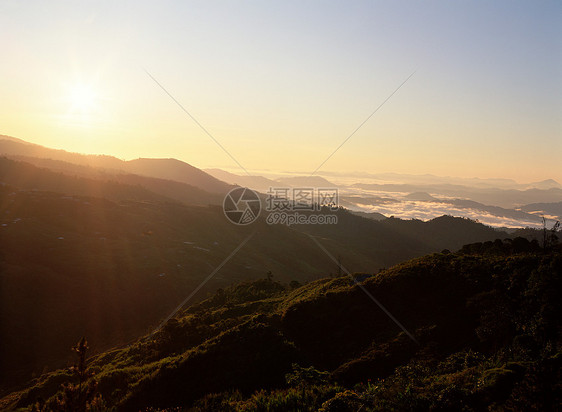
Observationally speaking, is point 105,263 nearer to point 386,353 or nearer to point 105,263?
point 105,263

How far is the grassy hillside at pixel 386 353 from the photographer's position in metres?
13.7

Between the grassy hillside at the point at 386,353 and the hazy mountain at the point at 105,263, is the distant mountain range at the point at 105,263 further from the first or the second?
the grassy hillside at the point at 386,353

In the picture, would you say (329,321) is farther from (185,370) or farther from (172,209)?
(172,209)

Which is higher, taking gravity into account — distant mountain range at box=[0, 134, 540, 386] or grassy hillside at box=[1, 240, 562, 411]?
grassy hillside at box=[1, 240, 562, 411]

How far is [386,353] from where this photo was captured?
22.9m

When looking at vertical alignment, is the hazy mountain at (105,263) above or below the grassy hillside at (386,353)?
below

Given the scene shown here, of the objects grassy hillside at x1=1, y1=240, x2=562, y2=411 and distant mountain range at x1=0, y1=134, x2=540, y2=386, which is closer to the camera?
grassy hillside at x1=1, y1=240, x2=562, y2=411

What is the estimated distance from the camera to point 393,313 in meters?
28.7

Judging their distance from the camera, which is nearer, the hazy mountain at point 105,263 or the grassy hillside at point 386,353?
the grassy hillside at point 386,353

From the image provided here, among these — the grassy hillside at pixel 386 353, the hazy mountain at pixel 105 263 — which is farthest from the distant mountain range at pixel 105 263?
A: the grassy hillside at pixel 386 353

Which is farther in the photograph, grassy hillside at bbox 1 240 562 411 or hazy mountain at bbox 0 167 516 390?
hazy mountain at bbox 0 167 516 390

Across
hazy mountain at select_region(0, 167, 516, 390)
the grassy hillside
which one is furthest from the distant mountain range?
the grassy hillside

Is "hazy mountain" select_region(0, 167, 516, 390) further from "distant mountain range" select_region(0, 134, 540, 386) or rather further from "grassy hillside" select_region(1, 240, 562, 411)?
"grassy hillside" select_region(1, 240, 562, 411)

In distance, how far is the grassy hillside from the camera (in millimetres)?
13673
